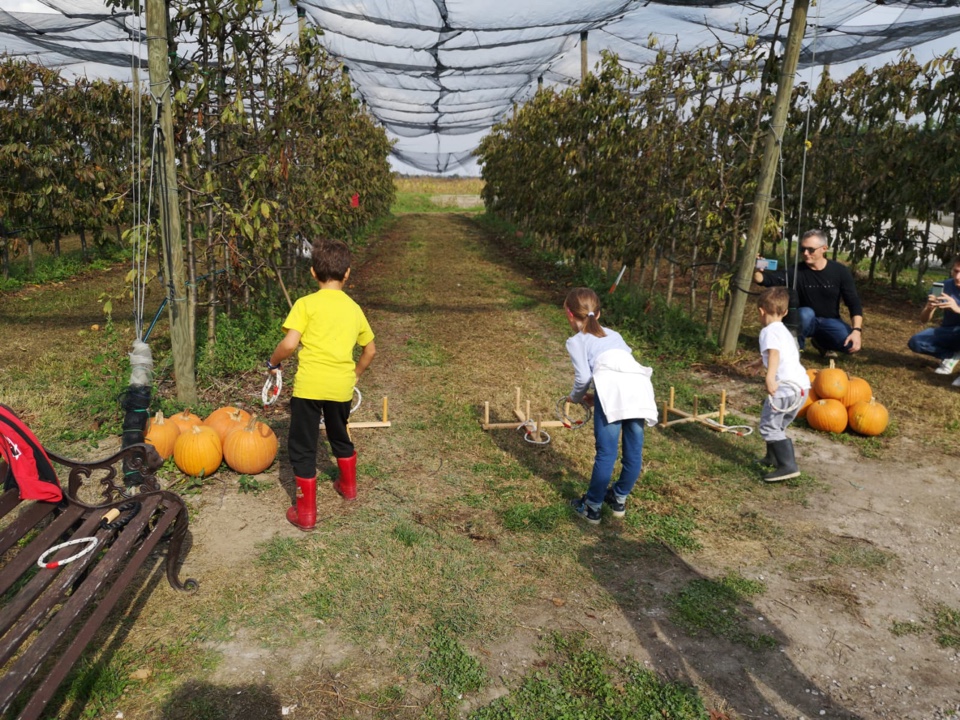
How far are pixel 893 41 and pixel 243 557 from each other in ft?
38.8

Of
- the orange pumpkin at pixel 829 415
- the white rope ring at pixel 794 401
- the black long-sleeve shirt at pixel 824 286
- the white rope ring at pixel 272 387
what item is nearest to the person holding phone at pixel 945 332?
the black long-sleeve shirt at pixel 824 286

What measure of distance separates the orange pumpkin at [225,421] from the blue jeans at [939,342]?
6.95 meters

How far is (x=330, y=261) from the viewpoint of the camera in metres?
3.91

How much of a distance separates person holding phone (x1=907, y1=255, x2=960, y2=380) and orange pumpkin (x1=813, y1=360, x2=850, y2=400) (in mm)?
1668

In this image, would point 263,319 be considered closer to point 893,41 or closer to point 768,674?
point 768,674

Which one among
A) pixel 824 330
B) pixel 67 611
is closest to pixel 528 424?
pixel 67 611

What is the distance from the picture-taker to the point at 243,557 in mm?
3666

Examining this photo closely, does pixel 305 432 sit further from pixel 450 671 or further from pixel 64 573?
pixel 450 671

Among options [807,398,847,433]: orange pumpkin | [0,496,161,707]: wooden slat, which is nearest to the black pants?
[0,496,161,707]: wooden slat

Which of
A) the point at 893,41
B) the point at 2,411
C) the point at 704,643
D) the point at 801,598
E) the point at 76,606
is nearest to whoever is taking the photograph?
the point at 76,606

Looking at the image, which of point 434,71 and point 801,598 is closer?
point 801,598

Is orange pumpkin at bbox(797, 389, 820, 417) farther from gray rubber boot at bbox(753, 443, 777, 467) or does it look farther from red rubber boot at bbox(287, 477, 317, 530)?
red rubber boot at bbox(287, 477, 317, 530)

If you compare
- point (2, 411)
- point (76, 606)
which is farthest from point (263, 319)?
point (76, 606)

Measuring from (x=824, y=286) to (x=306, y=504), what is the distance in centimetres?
613
